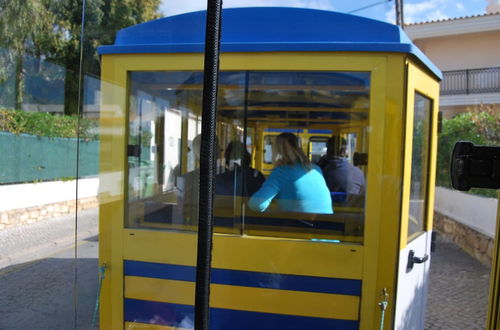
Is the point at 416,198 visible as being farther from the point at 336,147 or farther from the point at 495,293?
the point at 495,293

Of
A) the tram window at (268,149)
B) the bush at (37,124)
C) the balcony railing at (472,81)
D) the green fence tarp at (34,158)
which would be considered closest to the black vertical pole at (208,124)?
the tram window at (268,149)

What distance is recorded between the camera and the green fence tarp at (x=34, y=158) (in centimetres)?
814

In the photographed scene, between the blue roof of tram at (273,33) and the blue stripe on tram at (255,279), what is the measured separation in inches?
47.9

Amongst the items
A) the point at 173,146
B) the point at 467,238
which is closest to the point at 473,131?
the point at 467,238

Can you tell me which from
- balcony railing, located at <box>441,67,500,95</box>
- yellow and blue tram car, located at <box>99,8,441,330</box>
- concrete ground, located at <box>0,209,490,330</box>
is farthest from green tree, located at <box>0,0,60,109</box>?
balcony railing, located at <box>441,67,500,95</box>

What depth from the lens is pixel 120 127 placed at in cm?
233

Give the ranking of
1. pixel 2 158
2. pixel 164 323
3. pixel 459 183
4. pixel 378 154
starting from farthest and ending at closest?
1. pixel 2 158
2. pixel 164 323
3. pixel 378 154
4. pixel 459 183

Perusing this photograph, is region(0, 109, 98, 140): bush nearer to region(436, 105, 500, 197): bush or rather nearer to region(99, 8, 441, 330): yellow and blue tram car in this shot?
region(99, 8, 441, 330): yellow and blue tram car

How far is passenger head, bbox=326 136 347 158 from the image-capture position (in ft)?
10.3

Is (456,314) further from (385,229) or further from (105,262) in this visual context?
(105,262)

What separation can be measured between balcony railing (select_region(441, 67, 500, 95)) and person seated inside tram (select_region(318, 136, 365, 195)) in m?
2.97

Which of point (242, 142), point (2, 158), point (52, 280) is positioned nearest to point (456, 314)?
point (242, 142)

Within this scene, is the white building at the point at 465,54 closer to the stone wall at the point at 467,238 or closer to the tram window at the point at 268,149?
the stone wall at the point at 467,238

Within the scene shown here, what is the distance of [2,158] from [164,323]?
7.60 metres
